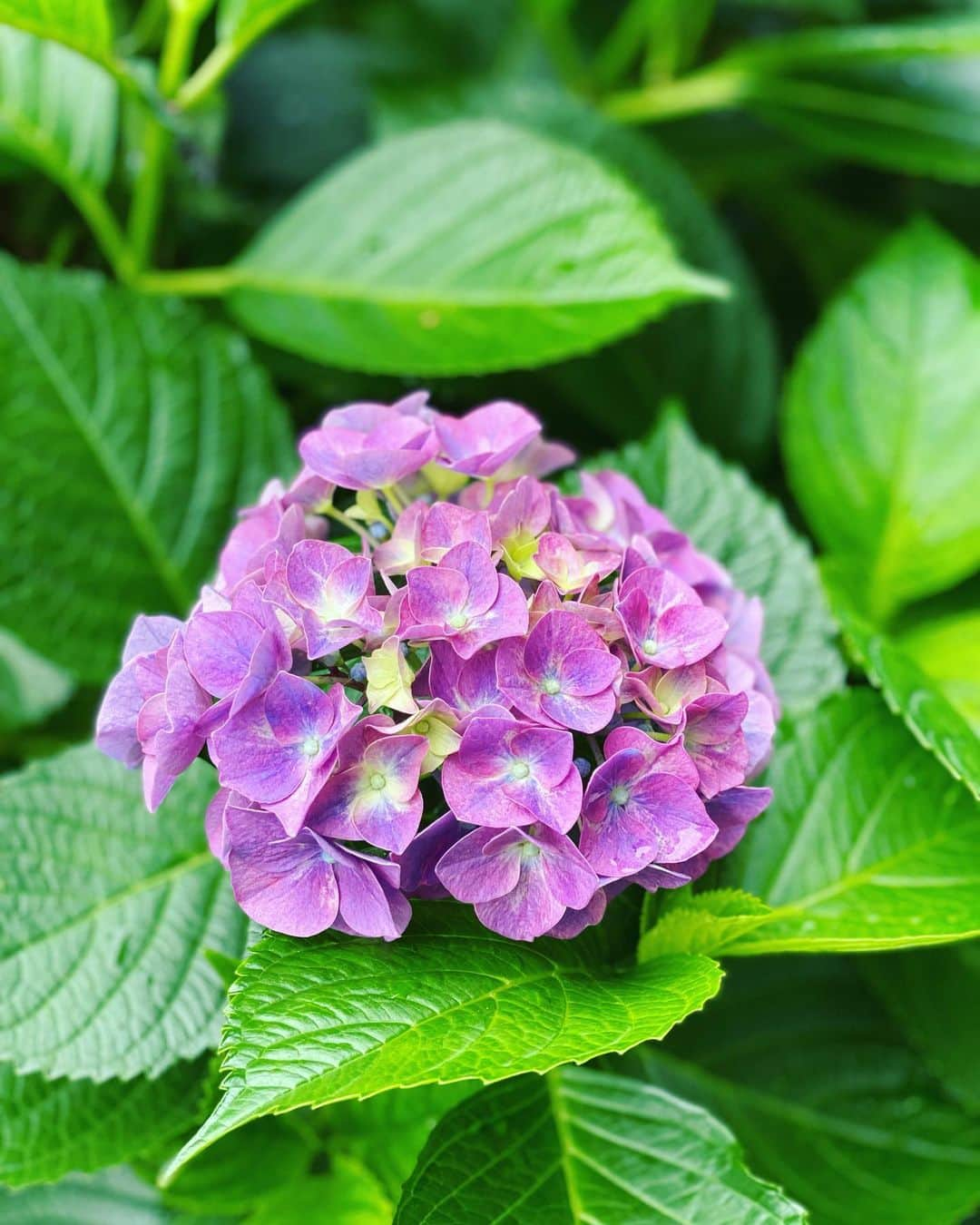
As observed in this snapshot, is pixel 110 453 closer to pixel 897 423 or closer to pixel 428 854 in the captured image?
pixel 428 854

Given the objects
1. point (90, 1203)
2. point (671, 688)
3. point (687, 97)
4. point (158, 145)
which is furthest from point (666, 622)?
point (687, 97)

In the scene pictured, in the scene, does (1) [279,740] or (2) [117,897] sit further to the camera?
(2) [117,897]

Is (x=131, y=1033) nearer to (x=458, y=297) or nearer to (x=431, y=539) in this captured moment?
(x=431, y=539)

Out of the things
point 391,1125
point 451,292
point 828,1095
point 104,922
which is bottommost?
point 828,1095

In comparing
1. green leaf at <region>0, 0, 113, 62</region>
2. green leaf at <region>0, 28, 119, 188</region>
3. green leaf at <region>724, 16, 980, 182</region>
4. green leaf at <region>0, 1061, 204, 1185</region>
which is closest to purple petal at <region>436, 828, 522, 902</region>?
green leaf at <region>0, 1061, 204, 1185</region>

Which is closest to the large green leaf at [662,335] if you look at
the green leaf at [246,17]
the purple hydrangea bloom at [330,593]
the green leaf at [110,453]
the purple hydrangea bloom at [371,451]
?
the green leaf at [246,17]

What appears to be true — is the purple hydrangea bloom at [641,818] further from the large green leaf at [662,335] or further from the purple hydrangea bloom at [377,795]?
the large green leaf at [662,335]

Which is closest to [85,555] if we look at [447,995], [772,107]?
[447,995]
